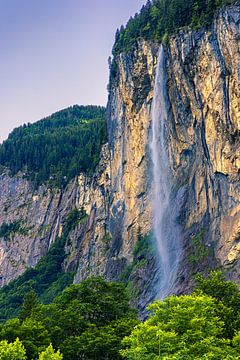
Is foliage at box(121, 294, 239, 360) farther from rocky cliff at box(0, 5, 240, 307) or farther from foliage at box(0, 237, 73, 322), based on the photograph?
foliage at box(0, 237, 73, 322)

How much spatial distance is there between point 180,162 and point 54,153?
72738 millimetres

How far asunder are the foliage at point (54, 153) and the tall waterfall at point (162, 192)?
32517mm

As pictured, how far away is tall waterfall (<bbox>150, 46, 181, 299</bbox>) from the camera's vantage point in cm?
6661

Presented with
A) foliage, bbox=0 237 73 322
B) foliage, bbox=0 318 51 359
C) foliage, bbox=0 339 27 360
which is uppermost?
foliage, bbox=0 237 73 322

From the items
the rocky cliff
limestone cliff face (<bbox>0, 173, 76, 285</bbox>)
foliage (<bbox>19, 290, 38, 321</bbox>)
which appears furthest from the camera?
limestone cliff face (<bbox>0, 173, 76, 285</bbox>)

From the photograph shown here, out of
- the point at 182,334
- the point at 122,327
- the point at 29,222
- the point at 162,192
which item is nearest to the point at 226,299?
the point at 122,327

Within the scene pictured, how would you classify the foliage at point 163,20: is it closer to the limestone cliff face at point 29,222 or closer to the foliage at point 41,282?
the foliage at point 41,282

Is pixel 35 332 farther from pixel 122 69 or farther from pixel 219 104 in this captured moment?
pixel 122 69

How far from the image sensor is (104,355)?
136 ft

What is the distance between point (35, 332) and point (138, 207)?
3996 cm

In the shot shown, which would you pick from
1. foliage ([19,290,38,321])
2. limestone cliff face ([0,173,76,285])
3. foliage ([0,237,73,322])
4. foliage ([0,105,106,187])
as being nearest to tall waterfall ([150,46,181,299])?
foliage ([19,290,38,321])

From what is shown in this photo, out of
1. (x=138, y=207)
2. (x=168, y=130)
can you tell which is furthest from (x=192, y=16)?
A: (x=138, y=207)

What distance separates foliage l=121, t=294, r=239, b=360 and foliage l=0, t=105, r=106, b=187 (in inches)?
2900

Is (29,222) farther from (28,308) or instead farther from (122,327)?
(122,327)
